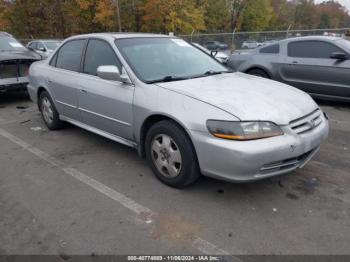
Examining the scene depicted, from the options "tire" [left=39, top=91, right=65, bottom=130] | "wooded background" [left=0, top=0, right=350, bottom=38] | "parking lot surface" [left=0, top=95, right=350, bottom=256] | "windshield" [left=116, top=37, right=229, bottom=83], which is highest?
"wooded background" [left=0, top=0, right=350, bottom=38]

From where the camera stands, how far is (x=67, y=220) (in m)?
3.11

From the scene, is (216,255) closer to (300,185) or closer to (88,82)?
(300,185)

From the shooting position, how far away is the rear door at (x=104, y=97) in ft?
13.0

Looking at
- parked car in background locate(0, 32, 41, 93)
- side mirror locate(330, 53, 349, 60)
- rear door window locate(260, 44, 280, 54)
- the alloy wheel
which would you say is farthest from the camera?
rear door window locate(260, 44, 280, 54)

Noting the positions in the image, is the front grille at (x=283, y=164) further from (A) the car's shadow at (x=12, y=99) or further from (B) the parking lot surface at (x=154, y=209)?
(A) the car's shadow at (x=12, y=99)

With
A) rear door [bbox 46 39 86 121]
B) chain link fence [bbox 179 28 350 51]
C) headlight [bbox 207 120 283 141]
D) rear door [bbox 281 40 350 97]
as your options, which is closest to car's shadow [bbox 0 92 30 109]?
rear door [bbox 46 39 86 121]

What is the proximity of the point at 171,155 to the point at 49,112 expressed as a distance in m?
3.09

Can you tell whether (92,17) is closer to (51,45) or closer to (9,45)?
(51,45)

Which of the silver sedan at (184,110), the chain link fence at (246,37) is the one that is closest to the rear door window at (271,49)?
the silver sedan at (184,110)

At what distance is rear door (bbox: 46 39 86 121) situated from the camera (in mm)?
4844

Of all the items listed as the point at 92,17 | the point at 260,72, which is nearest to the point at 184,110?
the point at 260,72

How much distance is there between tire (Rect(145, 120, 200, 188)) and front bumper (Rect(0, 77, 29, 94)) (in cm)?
529

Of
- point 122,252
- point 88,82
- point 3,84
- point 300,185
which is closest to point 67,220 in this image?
point 122,252

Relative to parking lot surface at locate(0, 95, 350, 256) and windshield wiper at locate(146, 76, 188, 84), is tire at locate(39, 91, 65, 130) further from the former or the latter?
windshield wiper at locate(146, 76, 188, 84)
